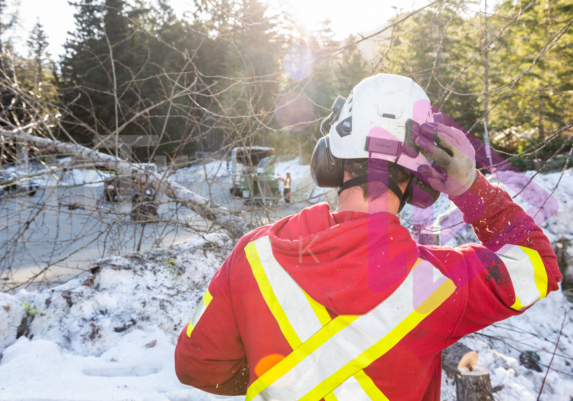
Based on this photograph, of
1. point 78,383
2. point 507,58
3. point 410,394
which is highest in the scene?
point 507,58

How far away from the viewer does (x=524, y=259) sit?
1.17 m

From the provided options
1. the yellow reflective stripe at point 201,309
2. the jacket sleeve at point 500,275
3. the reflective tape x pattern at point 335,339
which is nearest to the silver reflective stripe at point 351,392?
the reflective tape x pattern at point 335,339

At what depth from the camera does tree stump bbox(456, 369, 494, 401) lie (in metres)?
2.48

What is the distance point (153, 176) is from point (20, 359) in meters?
2.65

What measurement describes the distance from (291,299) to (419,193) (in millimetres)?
630

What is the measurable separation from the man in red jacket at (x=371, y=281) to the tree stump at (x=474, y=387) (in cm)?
159

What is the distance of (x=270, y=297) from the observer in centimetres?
117

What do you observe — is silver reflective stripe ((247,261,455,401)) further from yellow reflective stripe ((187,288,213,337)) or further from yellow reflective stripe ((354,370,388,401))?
yellow reflective stripe ((187,288,213,337))

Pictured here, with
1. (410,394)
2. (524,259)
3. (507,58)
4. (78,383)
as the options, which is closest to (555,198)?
(524,259)

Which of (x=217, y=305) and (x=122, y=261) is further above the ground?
(x=217, y=305)

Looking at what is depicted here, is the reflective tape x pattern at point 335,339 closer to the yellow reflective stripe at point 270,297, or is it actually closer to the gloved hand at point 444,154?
the yellow reflective stripe at point 270,297

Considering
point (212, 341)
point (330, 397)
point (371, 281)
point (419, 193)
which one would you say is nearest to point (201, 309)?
point (212, 341)

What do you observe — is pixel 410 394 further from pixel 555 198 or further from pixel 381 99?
pixel 555 198

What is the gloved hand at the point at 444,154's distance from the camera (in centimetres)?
123
